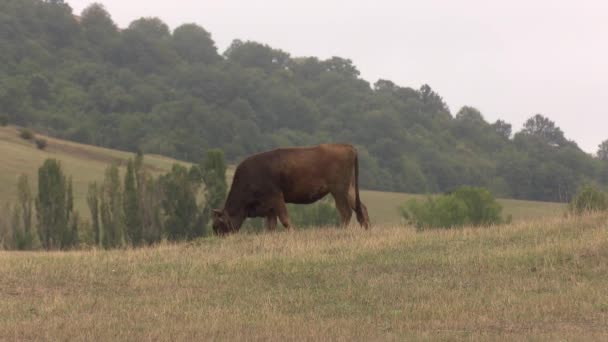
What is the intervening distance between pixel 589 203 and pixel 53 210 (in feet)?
154

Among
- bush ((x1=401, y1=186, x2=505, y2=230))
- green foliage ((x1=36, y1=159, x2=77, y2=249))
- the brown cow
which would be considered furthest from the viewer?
bush ((x1=401, y1=186, x2=505, y2=230))

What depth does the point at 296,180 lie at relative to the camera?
21391 mm

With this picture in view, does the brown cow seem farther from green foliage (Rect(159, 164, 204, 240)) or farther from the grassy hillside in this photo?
green foliage (Rect(159, 164, 204, 240))

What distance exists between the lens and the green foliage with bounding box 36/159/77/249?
62197mm

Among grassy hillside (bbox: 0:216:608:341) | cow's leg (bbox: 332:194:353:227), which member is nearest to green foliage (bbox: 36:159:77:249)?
cow's leg (bbox: 332:194:353:227)

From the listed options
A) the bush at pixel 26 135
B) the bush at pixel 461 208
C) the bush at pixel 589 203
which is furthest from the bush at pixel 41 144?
the bush at pixel 589 203

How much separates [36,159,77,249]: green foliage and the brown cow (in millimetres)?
41128

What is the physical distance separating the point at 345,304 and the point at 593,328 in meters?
3.33

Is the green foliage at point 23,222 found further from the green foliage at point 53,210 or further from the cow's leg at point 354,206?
the cow's leg at point 354,206

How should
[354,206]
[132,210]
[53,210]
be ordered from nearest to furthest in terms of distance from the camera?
1. [354,206]
2. [53,210]
3. [132,210]

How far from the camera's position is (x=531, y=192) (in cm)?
13550

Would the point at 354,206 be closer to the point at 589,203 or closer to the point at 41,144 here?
the point at 589,203

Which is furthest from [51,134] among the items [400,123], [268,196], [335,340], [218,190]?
[335,340]

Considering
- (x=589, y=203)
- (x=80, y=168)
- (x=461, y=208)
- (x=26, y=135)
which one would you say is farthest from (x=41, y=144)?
(x=589, y=203)
